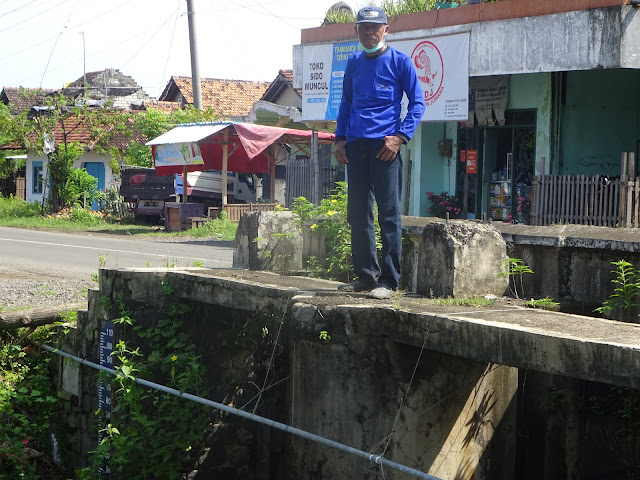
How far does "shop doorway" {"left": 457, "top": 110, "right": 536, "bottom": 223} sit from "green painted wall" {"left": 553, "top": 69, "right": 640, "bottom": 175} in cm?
81

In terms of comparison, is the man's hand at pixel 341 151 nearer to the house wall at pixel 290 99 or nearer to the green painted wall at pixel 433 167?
the green painted wall at pixel 433 167

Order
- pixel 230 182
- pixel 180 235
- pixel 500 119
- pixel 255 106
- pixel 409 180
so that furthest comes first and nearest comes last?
1. pixel 230 182
2. pixel 255 106
3. pixel 180 235
4. pixel 409 180
5. pixel 500 119

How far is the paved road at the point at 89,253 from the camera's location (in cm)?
1272

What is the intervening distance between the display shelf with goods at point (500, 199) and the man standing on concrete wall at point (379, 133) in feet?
40.1

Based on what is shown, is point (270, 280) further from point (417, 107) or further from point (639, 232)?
point (639, 232)

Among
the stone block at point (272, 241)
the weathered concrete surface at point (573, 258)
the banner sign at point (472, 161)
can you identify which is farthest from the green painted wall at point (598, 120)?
the weathered concrete surface at point (573, 258)

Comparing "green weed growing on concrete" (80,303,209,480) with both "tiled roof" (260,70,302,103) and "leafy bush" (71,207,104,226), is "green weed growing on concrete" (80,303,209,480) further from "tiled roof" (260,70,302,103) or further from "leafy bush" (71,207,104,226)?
"tiled roof" (260,70,302,103)

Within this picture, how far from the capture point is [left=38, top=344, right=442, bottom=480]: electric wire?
3.86 meters

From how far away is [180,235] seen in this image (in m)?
22.0

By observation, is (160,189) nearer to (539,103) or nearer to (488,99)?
(488,99)

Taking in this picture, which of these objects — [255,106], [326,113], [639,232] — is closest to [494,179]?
[326,113]

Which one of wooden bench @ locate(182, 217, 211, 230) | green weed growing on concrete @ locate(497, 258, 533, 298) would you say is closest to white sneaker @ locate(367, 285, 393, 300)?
green weed growing on concrete @ locate(497, 258, 533, 298)

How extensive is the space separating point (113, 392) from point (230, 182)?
2260cm

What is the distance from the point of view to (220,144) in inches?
919
